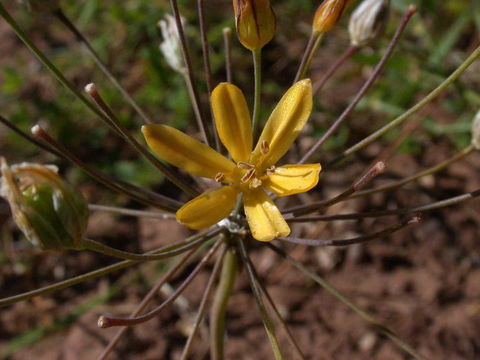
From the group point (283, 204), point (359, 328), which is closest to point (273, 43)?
point (283, 204)

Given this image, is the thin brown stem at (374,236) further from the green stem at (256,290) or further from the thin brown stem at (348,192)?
the green stem at (256,290)

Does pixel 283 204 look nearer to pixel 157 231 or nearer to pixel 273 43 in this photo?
pixel 157 231

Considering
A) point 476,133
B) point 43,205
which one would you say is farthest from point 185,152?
point 476,133

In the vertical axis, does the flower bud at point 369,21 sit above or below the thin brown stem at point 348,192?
above

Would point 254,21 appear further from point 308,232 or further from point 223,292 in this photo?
point 308,232

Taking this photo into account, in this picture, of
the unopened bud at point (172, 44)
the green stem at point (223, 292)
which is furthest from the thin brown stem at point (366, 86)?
the unopened bud at point (172, 44)

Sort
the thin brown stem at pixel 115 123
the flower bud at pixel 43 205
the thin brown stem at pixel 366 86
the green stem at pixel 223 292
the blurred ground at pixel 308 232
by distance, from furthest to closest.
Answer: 1. the blurred ground at pixel 308 232
2. the green stem at pixel 223 292
3. the thin brown stem at pixel 366 86
4. the thin brown stem at pixel 115 123
5. the flower bud at pixel 43 205
